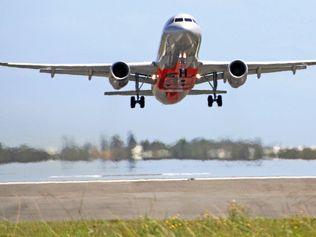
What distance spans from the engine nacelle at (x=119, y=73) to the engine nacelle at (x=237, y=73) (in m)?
5.76

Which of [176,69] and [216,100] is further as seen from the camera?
[216,100]

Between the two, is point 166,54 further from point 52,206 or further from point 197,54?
point 52,206

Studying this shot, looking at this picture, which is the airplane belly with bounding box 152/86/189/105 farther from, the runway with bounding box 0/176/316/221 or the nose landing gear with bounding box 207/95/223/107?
the runway with bounding box 0/176/316/221

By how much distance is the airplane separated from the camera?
3503cm

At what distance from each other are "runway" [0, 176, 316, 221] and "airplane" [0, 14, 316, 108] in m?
7.65

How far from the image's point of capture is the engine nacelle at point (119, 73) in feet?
121

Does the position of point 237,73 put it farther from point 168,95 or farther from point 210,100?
point 210,100

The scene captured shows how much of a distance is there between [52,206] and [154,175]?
1560 cm

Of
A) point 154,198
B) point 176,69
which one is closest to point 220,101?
point 176,69

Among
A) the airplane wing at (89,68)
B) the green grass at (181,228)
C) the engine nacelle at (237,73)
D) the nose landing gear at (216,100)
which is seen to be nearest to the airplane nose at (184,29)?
the engine nacelle at (237,73)

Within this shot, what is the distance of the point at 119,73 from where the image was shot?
122 ft

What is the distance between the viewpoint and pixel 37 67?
40.0 m

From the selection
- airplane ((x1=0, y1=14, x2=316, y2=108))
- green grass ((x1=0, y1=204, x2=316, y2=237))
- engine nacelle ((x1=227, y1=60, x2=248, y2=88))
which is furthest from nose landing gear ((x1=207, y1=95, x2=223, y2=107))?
green grass ((x1=0, y1=204, x2=316, y2=237))

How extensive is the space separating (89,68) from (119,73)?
11.1 feet
